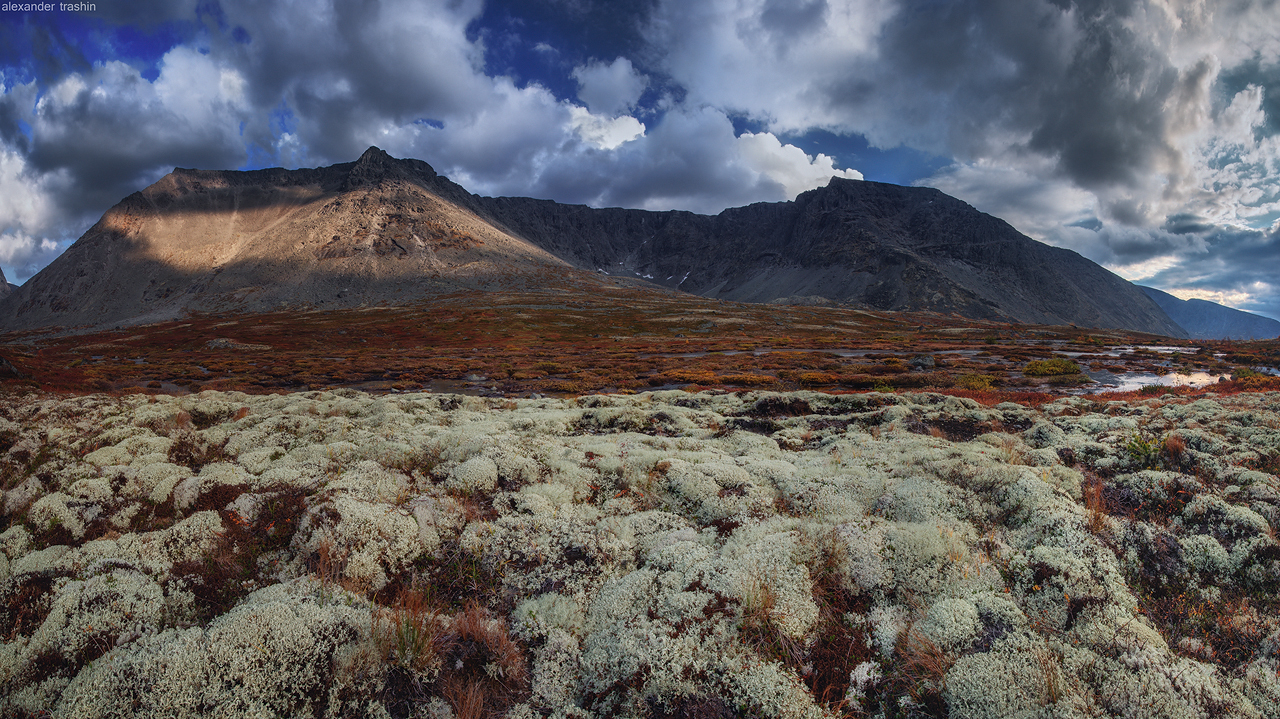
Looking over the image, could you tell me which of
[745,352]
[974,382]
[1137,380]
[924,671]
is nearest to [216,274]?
[745,352]

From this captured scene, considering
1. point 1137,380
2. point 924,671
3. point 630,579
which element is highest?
point 1137,380

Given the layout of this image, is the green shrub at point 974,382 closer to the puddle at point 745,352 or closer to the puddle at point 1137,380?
the puddle at point 1137,380

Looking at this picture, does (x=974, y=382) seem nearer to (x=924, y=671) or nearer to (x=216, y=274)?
(x=924, y=671)

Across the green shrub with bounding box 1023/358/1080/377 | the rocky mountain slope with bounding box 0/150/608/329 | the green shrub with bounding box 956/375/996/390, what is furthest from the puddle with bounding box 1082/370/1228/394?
the rocky mountain slope with bounding box 0/150/608/329

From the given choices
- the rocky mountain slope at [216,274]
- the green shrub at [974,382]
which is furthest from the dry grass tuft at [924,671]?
the rocky mountain slope at [216,274]

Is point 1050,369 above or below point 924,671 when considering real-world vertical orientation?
above

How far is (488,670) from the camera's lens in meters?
4.93

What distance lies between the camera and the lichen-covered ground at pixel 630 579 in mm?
4438

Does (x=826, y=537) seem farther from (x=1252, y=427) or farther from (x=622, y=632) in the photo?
(x=1252, y=427)

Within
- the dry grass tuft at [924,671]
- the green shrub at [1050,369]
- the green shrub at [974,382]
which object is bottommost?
the dry grass tuft at [924,671]

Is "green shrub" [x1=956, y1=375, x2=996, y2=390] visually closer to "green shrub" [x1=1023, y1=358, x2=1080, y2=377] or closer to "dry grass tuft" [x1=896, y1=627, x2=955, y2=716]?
"green shrub" [x1=1023, y1=358, x2=1080, y2=377]

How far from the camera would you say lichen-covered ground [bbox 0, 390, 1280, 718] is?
444 centimetres

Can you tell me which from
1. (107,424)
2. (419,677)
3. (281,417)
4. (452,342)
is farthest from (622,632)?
(452,342)

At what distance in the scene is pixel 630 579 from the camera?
6.12m
